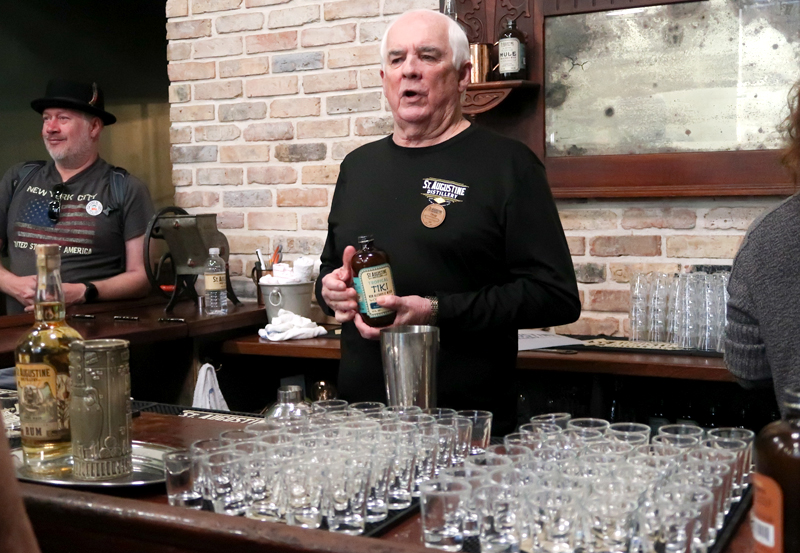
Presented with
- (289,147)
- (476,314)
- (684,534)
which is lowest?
(684,534)

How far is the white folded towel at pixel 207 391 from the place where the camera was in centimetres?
334

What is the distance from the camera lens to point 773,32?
9.77 feet

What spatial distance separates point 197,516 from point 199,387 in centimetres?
221

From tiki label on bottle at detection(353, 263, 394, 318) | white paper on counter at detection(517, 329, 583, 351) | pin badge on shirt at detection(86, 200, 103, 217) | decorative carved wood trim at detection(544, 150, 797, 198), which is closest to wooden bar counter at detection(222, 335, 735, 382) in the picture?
white paper on counter at detection(517, 329, 583, 351)

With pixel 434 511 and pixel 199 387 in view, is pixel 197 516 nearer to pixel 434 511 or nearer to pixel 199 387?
pixel 434 511

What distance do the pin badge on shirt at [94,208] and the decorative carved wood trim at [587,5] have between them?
75.7 inches

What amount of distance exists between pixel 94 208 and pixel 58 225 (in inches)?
6.3

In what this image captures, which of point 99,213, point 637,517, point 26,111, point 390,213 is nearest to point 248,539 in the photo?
point 637,517

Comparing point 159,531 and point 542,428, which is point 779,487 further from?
point 159,531

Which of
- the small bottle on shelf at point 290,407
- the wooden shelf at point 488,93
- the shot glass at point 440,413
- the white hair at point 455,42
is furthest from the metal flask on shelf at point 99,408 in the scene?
the wooden shelf at point 488,93

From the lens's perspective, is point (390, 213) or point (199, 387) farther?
point (199, 387)

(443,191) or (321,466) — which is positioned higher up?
(443,191)

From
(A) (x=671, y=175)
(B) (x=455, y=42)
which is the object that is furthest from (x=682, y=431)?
(A) (x=671, y=175)

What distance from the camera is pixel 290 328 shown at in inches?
135
